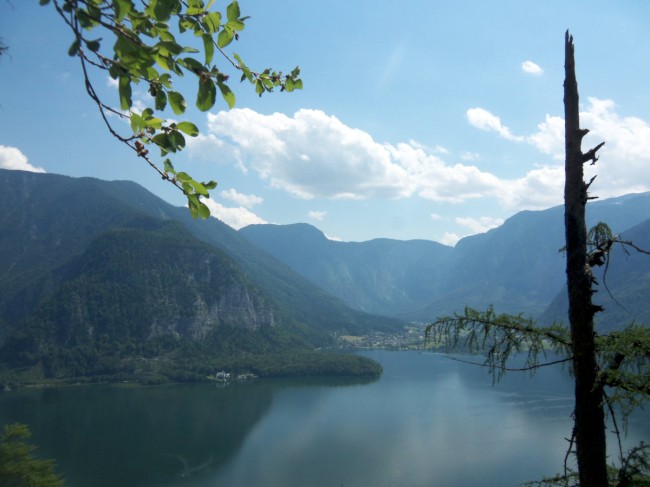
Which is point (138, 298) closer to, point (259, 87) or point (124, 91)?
point (259, 87)

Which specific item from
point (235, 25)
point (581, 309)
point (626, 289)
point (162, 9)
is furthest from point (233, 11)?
point (626, 289)

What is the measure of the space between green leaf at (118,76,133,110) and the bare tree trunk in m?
2.72

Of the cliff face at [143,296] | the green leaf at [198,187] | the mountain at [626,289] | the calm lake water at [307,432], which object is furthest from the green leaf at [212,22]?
the cliff face at [143,296]

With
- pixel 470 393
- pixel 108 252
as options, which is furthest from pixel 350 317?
pixel 470 393

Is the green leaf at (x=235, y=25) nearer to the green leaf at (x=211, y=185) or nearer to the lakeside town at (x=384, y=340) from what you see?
the green leaf at (x=211, y=185)

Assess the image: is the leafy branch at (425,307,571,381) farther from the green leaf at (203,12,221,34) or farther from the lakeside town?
the lakeside town

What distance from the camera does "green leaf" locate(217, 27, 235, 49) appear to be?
4.00 feet

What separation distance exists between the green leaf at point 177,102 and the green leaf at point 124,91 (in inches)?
5.1

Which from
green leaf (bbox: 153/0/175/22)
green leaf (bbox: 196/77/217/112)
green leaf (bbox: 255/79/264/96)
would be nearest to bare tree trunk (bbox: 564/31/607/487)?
green leaf (bbox: 255/79/264/96)

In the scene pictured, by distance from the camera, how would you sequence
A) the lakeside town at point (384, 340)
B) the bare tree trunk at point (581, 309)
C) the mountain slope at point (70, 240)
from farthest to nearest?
1. the mountain slope at point (70, 240)
2. the lakeside town at point (384, 340)
3. the bare tree trunk at point (581, 309)

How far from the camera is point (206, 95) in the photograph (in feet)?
3.83

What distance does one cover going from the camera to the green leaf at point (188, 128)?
121cm

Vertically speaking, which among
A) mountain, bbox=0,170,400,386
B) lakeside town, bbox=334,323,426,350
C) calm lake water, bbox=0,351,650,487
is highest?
mountain, bbox=0,170,400,386

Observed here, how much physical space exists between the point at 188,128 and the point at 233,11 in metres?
0.34
